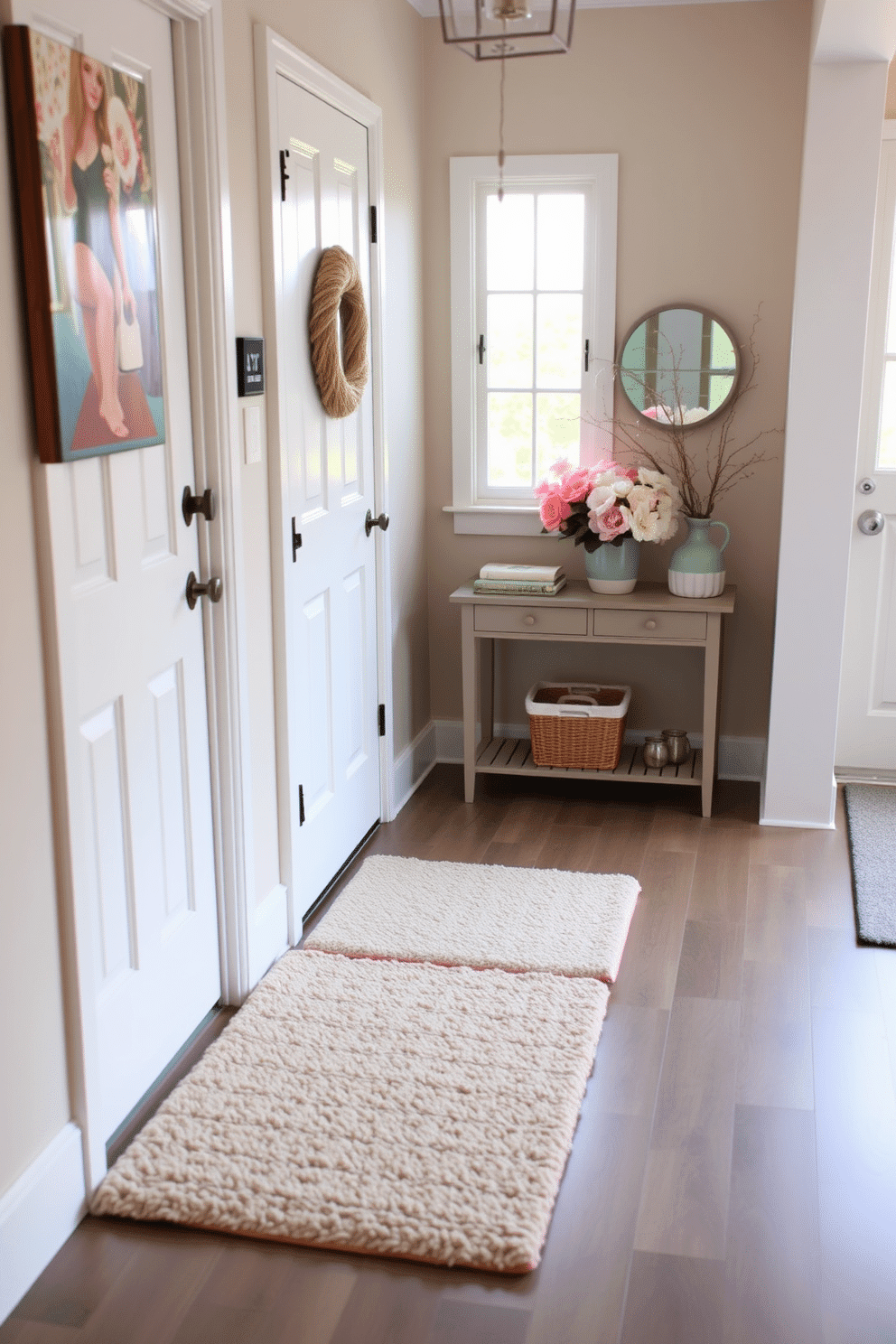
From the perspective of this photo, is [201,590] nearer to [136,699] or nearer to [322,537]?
[136,699]

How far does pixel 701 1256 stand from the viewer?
2.01 m

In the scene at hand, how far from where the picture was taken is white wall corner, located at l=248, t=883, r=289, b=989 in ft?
9.34

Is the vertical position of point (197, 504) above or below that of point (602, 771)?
above

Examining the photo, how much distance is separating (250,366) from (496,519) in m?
1.80

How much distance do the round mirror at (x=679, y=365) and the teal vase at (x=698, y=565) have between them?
16.4 inches

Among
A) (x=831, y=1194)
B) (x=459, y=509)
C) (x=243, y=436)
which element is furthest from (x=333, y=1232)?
(x=459, y=509)

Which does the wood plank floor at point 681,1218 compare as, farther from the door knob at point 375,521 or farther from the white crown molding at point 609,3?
the white crown molding at point 609,3

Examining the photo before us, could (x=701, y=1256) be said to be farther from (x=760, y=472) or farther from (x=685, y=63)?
(x=685, y=63)

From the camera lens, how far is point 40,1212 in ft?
6.44

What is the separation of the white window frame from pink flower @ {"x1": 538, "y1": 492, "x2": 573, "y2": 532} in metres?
0.33

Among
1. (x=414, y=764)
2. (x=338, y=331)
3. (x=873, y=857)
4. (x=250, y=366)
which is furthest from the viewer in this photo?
(x=414, y=764)

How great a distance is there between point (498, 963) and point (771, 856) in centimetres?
110

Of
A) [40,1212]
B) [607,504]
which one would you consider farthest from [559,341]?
[40,1212]

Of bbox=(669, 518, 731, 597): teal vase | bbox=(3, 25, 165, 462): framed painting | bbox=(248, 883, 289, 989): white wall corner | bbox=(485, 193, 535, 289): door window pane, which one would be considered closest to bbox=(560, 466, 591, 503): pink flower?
bbox=(669, 518, 731, 597): teal vase
